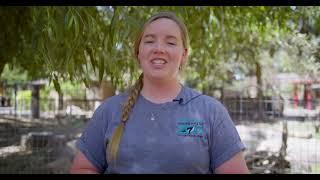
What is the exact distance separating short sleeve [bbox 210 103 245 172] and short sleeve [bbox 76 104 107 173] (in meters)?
0.43

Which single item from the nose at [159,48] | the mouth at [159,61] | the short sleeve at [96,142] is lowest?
the short sleeve at [96,142]

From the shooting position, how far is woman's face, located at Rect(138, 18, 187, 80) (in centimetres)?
169

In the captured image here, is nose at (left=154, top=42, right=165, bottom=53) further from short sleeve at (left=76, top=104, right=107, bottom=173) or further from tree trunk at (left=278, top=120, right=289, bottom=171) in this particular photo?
tree trunk at (left=278, top=120, right=289, bottom=171)

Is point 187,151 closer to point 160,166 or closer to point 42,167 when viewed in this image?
point 160,166

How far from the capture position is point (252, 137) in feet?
32.0

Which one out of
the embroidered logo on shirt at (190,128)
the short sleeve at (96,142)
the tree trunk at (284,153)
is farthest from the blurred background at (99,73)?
the embroidered logo on shirt at (190,128)

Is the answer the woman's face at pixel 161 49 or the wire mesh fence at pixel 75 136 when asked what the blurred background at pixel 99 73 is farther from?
the woman's face at pixel 161 49

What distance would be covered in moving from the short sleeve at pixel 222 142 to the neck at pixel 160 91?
19 cm

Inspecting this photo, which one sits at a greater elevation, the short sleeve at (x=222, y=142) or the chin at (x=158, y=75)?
the chin at (x=158, y=75)

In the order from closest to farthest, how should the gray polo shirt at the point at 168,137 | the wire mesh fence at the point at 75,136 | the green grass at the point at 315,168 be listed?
1. the gray polo shirt at the point at 168,137
2. the green grass at the point at 315,168
3. the wire mesh fence at the point at 75,136

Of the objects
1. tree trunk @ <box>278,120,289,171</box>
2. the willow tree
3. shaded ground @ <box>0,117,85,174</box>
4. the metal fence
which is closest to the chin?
the willow tree

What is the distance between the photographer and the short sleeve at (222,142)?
65.7 inches

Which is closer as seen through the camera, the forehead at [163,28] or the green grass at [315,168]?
the forehead at [163,28]
